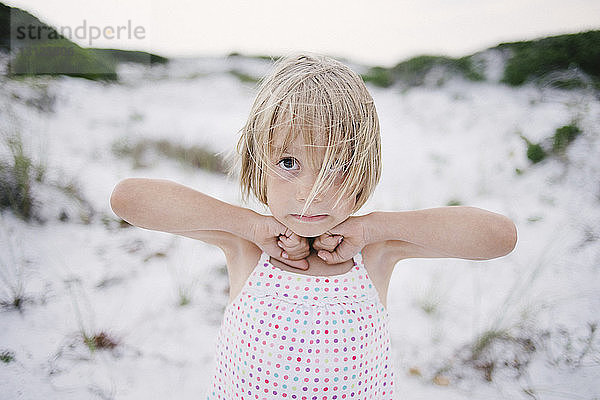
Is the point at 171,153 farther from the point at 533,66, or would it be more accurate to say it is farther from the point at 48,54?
the point at 533,66

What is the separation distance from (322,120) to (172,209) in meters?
0.36

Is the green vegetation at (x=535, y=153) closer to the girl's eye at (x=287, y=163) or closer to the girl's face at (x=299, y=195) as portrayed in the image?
the girl's face at (x=299, y=195)

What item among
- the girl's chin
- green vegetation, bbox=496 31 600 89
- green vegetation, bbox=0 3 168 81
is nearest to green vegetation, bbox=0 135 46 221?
green vegetation, bbox=0 3 168 81

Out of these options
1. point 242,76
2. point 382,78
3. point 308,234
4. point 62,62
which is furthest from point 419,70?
point 308,234

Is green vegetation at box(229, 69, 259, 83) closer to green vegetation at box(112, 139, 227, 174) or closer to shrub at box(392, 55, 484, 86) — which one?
green vegetation at box(112, 139, 227, 174)

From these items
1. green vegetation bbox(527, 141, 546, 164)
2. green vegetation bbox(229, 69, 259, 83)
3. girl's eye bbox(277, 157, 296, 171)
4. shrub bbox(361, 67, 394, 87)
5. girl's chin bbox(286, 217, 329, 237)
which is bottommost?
girl's chin bbox(286, 217, 329, 237)

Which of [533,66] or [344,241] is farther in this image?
[533,66]

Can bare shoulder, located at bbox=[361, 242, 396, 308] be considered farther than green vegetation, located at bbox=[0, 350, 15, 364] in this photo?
No

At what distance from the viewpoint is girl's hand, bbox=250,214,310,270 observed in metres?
0.99

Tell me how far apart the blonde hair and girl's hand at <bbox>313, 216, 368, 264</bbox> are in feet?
0.26

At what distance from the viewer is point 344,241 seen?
3.28 ft

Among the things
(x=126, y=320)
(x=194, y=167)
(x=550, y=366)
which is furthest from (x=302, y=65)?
(x=194, y=167)

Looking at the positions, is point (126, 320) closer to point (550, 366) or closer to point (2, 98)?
point (2, 98)

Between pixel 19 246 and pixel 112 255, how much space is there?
0.32 meters
